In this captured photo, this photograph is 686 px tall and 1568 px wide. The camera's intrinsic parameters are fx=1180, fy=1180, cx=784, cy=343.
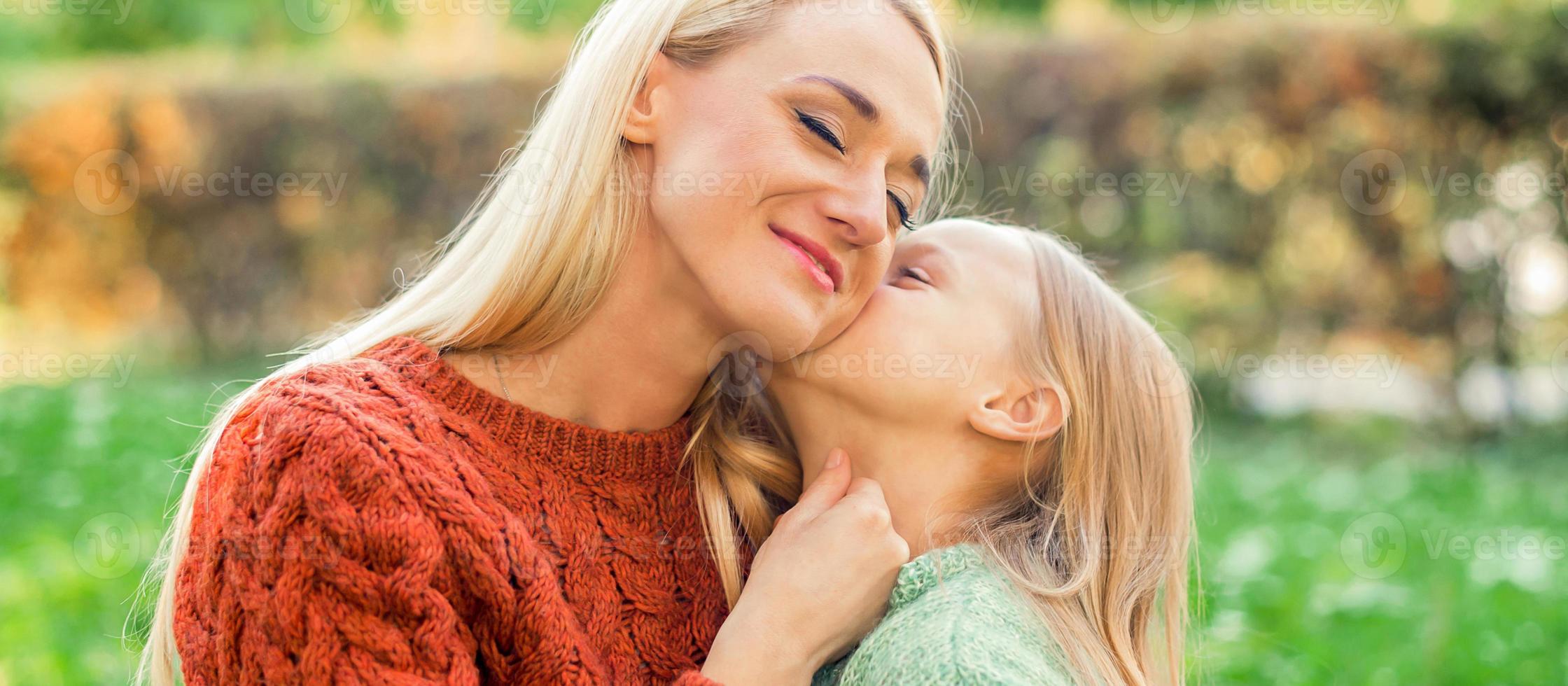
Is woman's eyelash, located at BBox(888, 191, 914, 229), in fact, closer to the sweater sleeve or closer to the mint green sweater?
the mint green sweater

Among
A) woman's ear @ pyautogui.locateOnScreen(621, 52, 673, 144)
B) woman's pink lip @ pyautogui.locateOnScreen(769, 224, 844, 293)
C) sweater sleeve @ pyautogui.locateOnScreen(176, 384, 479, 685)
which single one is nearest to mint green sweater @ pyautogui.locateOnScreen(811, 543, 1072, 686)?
woman's pink lip @ pyautogui.locateOnScreen(769, 224, 844, 293)

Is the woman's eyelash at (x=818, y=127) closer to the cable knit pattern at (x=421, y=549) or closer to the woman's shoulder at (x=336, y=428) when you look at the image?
the cable knit pattern at (x=421, y=549)

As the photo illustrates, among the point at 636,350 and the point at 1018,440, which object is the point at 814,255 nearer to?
the point at 636,350

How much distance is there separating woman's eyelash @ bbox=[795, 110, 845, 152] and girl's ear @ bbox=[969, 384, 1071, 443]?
2.11 feet

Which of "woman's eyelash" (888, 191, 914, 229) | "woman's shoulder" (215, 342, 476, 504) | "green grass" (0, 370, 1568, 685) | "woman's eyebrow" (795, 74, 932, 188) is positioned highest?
"woman's eyebrow" (795, 74, 932, 188)

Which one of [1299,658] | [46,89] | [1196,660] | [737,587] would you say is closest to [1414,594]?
[1299,658]

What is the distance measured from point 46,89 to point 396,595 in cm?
1084

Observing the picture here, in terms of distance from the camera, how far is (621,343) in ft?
7.43

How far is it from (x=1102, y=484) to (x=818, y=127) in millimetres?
1030

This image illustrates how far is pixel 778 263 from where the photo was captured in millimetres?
2143

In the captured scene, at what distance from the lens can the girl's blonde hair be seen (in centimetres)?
243

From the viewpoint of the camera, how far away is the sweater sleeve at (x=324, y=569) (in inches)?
66.0

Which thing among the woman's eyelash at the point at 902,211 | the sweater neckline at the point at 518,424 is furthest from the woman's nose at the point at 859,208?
the sweater neckline at the point at 518,424

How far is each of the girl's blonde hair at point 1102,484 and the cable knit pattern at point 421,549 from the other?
721 millimetres
